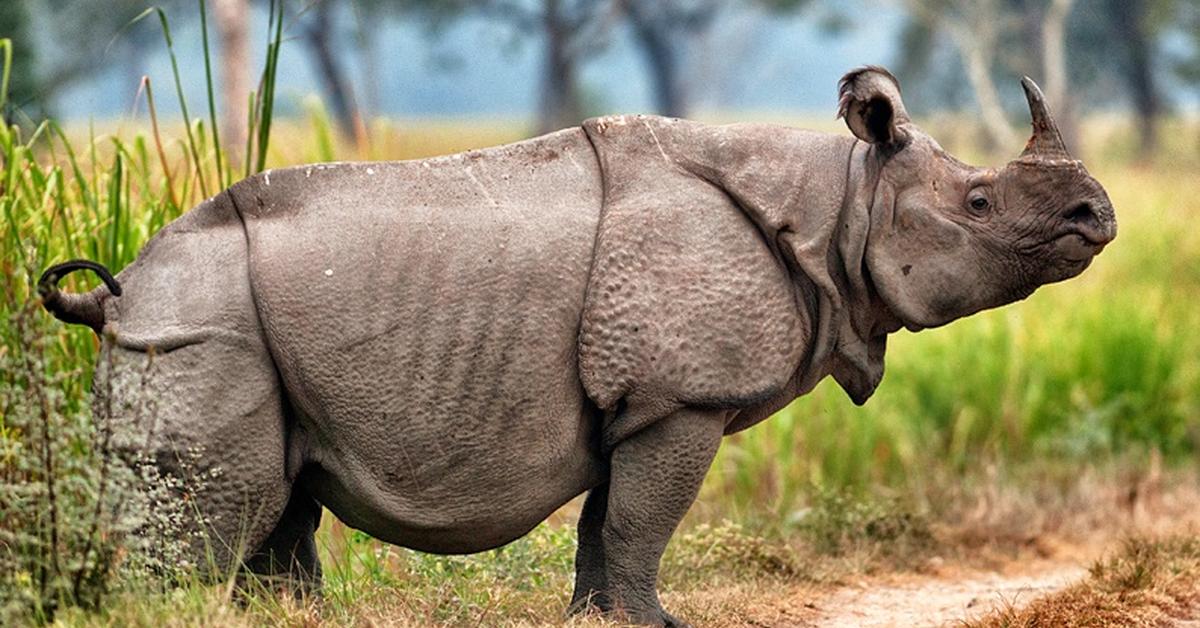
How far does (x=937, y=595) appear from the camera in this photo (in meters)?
6.53

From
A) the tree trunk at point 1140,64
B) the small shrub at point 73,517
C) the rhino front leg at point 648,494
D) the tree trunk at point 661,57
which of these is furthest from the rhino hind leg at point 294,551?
the tree trunk at point 661,57

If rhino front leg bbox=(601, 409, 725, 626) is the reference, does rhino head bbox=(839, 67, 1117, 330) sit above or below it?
above

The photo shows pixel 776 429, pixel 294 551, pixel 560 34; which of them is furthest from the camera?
pixel 560 34

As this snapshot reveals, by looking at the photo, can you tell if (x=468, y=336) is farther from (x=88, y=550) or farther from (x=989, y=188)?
(x=989, y=188)

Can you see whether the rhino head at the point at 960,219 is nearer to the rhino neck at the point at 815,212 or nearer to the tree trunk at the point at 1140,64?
the rhino neck at the point at 815,212

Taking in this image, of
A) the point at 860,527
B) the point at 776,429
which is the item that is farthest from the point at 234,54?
the point at 860,527

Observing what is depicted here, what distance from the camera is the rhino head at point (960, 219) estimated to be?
15.2 ft

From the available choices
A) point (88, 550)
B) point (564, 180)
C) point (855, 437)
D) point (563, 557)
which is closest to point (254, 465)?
point (88, 550)

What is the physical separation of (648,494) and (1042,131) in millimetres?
1419

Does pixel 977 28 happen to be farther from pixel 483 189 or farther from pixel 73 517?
pixel 73 517

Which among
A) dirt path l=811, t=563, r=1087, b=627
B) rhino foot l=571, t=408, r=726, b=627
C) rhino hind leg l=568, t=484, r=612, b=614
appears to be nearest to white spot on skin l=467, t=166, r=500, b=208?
rhino foot l=571, t=408, r=726, b=627

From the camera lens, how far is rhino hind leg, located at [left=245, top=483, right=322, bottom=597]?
15.7 ft

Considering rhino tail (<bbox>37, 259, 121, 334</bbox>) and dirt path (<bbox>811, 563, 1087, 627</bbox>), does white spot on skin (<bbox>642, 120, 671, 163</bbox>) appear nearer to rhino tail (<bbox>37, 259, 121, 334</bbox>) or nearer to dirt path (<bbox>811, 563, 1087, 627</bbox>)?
rhino tail (<bbox>37, 259, 121, 334</bbox>)

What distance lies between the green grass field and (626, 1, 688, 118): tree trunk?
3108 cm
